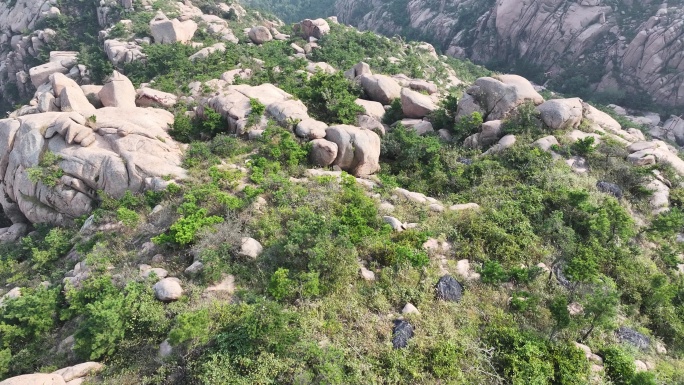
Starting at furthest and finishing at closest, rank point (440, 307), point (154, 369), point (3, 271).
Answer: point (3, 271), point (440, 307), point (154, 369)

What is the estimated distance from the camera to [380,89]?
23.6 meters

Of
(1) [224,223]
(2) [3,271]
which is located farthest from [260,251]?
(2) [3,271]

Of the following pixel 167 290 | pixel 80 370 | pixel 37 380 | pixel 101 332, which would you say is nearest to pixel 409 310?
pixel 167 290

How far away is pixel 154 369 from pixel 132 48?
29.6m

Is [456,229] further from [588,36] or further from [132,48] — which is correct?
[588,36]

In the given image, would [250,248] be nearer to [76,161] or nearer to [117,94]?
[76,161]

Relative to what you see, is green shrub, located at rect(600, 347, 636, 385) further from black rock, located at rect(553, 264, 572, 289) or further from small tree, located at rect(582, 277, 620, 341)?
black rock, located at rect(553, 264, 572, 289)

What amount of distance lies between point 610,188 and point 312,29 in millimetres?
29678

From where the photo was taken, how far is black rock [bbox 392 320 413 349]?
884 cm

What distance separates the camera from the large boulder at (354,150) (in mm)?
17219

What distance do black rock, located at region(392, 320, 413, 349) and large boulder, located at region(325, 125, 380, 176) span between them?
921 cm

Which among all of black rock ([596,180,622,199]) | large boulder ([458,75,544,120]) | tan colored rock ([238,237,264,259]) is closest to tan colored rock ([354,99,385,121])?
large boulder ([458,75,544,120])

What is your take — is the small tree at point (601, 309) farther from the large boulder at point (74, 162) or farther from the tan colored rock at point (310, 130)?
the large boulder at point (74, 162)

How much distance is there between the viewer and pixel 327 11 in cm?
9019
